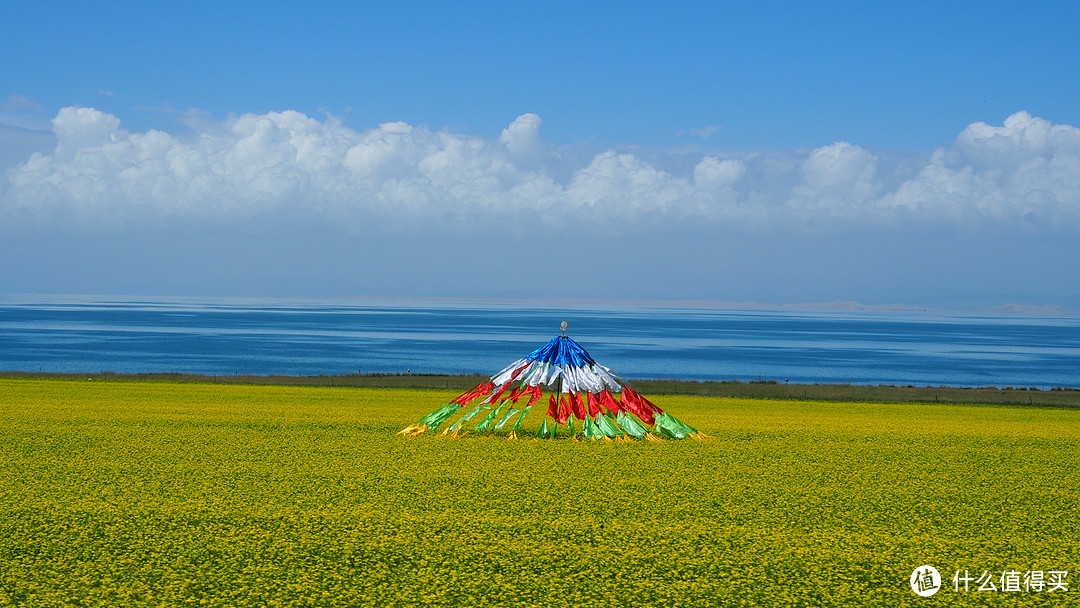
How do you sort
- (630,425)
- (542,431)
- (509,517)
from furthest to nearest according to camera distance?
(542,431)
(630,425)
(509,517)

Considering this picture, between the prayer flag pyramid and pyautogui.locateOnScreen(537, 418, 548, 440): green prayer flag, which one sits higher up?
the prayer flag pyramid

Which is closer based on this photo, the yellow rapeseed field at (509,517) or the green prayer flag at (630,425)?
the yellow rapeseed field at (509,517)

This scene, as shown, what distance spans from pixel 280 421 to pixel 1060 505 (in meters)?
12.5

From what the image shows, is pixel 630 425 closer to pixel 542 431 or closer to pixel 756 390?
pixel 542 431

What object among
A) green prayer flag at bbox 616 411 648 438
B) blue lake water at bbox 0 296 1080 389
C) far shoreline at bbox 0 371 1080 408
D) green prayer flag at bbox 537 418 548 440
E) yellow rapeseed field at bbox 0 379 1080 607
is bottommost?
yellow rapeseed field at bbox 0 379 1080 607

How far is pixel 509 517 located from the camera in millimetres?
9367

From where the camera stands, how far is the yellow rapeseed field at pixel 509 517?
23.2 ft

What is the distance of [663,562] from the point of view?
7.81 metres

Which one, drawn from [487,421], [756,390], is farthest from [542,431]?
[756,390]

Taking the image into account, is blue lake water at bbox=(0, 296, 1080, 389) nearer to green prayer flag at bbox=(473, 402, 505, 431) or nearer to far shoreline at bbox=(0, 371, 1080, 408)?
far shoreline at bbox=(0, 371, 1080, 408)

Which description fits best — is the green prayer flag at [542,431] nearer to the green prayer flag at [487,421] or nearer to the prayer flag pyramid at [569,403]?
A: the prayer flag pyramid at [569,403]

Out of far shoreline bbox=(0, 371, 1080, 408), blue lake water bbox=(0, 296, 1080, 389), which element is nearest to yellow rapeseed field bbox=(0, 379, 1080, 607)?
far shoreline bbox=(0, 371, 1080, 408)

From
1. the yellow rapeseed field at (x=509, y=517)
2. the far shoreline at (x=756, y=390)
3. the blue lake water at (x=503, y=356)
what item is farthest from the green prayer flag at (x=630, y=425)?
the blue lake water at (x=503, y=356)

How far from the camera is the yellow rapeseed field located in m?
7.07
